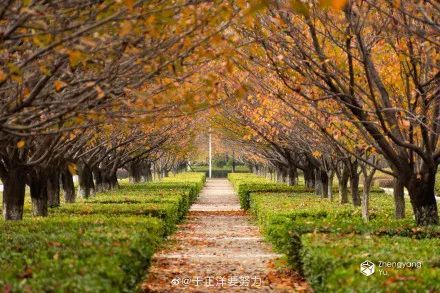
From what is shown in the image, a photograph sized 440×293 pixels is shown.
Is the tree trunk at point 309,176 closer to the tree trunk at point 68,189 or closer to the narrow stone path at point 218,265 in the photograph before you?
the narrow stone path at point 218,265

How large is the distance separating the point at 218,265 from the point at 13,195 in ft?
17.3

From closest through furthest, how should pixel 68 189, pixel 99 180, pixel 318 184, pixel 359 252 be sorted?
pixel 359 252, pixel 68 189, pixel 318 184, pixel 99 180

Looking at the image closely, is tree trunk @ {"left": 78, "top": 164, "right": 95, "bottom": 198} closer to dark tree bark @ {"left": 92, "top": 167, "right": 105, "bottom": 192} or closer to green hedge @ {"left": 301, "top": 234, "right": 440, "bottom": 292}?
dark tree bark @ {"left": 92, "top": 167, "right": 105, "bottom": 192}

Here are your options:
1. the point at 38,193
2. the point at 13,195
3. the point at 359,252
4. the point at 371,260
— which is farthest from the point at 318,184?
the point at 371,260

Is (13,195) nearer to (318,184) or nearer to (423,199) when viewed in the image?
(423,199)

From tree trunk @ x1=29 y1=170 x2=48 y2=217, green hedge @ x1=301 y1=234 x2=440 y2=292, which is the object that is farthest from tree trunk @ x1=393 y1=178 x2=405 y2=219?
tree trunk @ x1=29 y1=170 x2=48 y2=217

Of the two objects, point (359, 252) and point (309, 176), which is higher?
point (309, 176)

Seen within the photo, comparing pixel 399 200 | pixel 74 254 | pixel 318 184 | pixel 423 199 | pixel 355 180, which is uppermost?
pixel 355 180

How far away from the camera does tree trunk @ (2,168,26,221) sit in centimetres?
1698

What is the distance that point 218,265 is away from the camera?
48.5 ft

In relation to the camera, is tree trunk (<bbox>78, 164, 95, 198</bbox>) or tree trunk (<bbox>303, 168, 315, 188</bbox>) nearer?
tree trunk (<bbox>78, 164, 95, 198</bbox>)

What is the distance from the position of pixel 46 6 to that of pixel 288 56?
5948 millimetres

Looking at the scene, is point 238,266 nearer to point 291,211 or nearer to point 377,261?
point 291,211

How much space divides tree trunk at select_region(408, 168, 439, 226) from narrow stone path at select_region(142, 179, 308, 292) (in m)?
2.66
